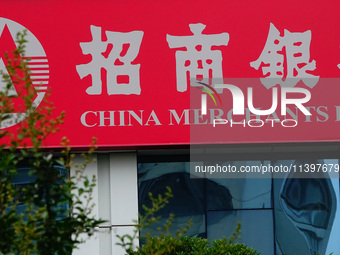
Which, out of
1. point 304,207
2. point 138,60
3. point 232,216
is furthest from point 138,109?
point 304,207

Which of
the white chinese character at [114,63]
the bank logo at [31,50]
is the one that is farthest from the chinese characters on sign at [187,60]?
the bank logo at [31,50]

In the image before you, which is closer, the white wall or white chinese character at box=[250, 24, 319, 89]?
the white wall

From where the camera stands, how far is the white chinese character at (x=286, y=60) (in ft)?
47.8

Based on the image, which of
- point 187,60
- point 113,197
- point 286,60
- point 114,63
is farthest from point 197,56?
point 113,197

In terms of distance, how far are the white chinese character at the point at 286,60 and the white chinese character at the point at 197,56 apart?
0.83 meters

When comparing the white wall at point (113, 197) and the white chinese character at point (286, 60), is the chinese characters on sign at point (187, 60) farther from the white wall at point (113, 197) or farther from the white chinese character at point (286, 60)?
the white wall at point (113, 197)

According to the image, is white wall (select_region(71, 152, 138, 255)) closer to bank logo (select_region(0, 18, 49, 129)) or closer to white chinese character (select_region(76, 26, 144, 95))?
white chinese character (select_region(76, 26, 144, 95))

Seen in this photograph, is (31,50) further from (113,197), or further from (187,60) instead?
(113,197)

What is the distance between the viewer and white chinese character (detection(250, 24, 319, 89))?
14.6 m

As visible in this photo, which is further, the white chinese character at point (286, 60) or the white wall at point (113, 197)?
the white chinese character at point (286, 60)

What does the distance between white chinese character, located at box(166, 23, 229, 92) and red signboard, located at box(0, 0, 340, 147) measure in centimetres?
2

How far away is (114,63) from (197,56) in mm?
1603

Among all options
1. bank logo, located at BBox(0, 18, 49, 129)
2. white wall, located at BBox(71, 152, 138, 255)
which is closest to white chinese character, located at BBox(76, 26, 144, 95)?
bank logo, located at BBox(0, 18, 49, 129)

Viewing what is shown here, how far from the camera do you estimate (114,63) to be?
14539 millimetres
